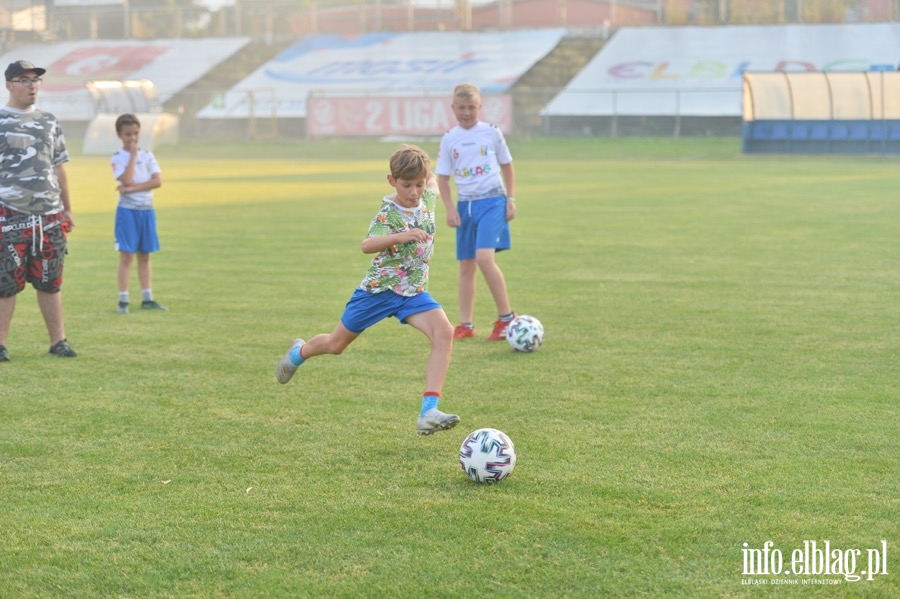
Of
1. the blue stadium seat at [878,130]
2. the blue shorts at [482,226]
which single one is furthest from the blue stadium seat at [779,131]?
the blue shorts at [482,226]

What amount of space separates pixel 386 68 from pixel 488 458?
5242 centimetres

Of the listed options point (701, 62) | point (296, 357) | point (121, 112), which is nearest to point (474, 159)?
point (296, 357)

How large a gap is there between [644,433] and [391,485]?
164 centimetres

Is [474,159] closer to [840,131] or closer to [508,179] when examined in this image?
[508,179]

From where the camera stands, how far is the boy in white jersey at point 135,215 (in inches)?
447

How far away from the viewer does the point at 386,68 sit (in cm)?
5662

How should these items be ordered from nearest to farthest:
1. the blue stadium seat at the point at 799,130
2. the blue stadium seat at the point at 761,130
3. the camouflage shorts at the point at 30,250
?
the camouflage shorts at the point at 30,250
the blue stadium seat at the point at 799,130
the blue stadium seat at the point at 761,130

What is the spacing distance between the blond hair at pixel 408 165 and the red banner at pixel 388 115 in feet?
134

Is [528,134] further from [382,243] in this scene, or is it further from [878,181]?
[382,243]

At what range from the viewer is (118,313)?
36.8 ft

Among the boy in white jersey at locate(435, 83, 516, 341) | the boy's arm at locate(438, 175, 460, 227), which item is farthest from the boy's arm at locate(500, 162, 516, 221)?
the boy's arm at locate(438, 175, 460, 227)

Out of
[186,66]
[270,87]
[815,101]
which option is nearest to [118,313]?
[815,101]

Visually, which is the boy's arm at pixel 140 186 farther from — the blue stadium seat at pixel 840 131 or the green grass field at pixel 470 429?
the blue stadium seat at pixel 840 131

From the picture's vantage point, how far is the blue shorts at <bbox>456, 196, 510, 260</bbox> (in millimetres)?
9758
